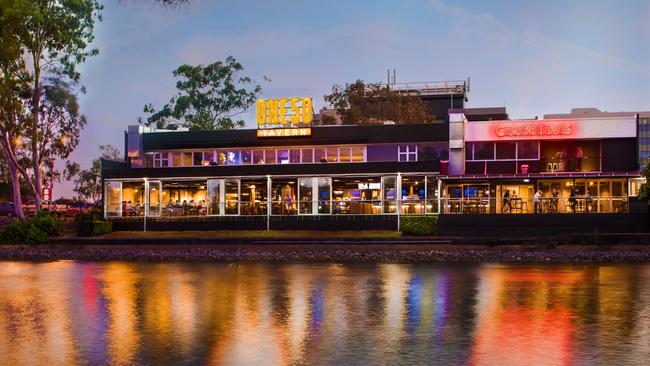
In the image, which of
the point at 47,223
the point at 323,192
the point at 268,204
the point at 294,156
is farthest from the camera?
the point at 294,156

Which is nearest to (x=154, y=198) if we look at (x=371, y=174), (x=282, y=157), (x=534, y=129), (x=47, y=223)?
(x=47, y=223)

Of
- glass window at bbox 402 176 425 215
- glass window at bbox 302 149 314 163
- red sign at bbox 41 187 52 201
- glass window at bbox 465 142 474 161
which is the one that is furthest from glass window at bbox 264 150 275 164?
red sign at bbox 41 187 52 201

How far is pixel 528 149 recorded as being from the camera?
163 ft

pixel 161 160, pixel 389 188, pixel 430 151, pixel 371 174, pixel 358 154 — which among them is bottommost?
pixel 389 188

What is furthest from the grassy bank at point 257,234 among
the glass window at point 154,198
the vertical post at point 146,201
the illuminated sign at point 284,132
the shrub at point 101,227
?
the illuminated sign at point 284,132

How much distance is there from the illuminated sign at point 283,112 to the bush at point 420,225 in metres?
13.4

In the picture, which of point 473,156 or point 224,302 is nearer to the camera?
point 224,302

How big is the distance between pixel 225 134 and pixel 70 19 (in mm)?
16260

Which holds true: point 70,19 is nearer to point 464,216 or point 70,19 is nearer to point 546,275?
point 464,216

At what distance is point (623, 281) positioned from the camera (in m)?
21.7

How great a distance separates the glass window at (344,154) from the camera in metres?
53.4

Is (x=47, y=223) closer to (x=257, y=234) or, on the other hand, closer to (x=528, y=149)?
(x=257, y=234)

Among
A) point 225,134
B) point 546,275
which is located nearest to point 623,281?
point 546,275

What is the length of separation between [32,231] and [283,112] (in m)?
20.0
